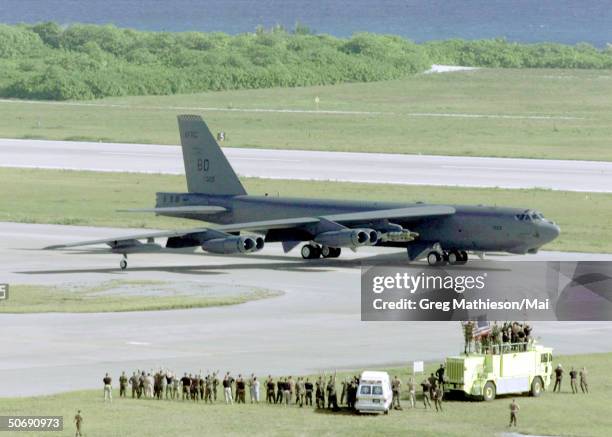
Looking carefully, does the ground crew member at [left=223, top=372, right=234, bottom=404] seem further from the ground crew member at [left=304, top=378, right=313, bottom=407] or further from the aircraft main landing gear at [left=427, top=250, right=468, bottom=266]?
the aircraft main landing gear at [left=427, top=250, right=468, bottom=266]

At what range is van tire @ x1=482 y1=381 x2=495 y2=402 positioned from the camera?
4150cm

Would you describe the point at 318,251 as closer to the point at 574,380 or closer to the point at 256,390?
the point at 574,380

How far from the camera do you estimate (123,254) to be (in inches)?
2594

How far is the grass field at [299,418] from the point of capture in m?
37.0

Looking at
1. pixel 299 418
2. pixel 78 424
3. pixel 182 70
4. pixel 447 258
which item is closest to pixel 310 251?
pixel 447 258

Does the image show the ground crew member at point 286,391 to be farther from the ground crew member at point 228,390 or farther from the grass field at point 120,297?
the grass field at point 120,297

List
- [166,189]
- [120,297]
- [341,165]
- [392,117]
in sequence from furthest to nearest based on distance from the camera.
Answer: [392,117] → [341,165] → [166,189] → [120,297]

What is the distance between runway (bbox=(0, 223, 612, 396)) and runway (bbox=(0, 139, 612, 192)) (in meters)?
33.2

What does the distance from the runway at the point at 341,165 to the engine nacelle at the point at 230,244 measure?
3247 cm

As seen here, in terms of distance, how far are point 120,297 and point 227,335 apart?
8.72 meters

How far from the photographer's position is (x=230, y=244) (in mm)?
64438

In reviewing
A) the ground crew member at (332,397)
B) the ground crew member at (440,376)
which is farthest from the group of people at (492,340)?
the ground crew member at (332,397)

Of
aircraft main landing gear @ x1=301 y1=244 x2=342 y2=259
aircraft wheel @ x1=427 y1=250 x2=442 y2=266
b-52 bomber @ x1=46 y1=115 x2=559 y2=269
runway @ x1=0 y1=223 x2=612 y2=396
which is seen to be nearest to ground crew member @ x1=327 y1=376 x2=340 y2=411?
runway @ x1=0 y1=223 x2=612 y2=396

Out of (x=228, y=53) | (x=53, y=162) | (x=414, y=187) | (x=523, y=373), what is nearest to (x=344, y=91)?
(x=228, y=53)
